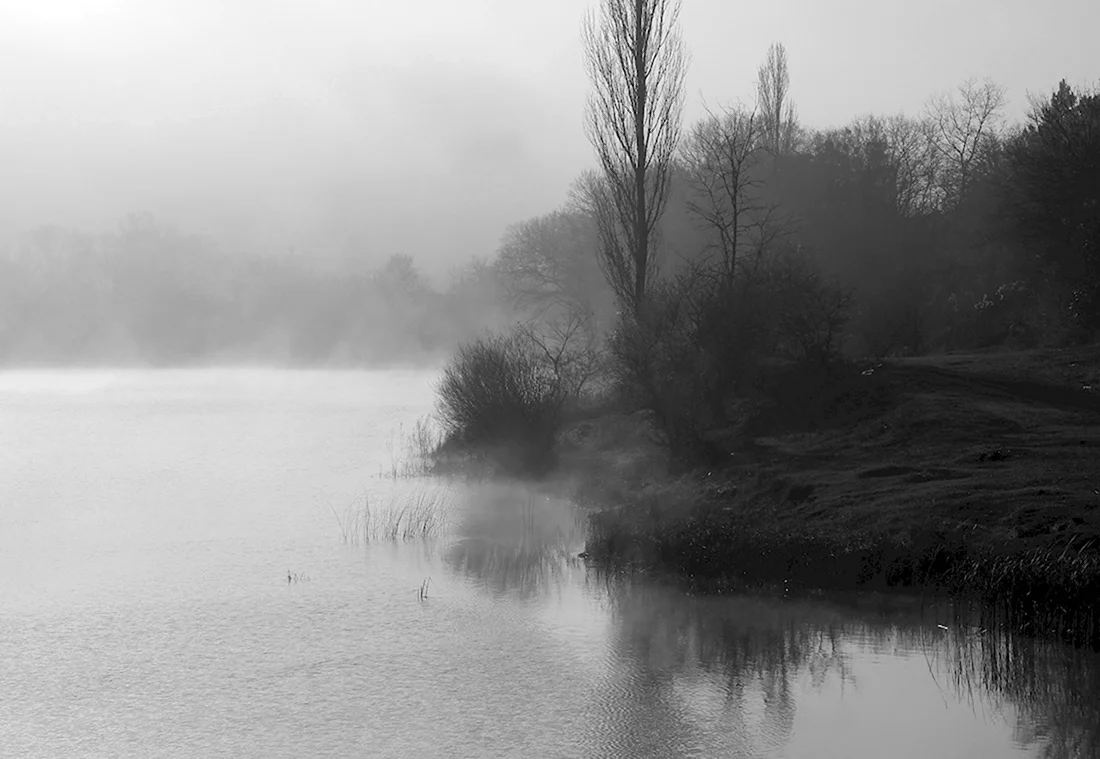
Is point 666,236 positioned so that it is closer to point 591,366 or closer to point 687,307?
point 591,366

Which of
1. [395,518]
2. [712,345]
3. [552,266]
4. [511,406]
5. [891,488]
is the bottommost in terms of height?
[395,518]

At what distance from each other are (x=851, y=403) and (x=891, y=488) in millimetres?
6183

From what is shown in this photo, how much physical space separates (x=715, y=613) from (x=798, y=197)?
3706cm

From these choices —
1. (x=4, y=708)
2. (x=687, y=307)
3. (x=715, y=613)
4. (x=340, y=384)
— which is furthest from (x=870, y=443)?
(x=340, y=384)

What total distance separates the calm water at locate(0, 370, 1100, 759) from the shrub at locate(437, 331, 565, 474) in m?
4.68

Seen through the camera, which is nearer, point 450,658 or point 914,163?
point 450,658

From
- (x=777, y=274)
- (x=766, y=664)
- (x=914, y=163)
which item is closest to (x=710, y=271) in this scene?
(x=777, y=274)

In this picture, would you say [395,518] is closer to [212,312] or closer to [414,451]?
[414,451]

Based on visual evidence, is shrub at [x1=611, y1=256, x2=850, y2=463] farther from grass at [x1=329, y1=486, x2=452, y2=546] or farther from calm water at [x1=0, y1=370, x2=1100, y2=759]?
grass at [x1=329, y1=486, x2=452, y2=546]

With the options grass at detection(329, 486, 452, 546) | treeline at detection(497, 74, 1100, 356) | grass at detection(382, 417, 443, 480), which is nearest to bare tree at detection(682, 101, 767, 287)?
treeline at detection(497, 74, 1100, 356)

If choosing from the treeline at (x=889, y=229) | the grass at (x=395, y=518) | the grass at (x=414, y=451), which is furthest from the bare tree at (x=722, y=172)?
the grass at (x=395, y=518)

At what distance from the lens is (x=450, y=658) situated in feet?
39.7

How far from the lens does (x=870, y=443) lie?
68.7 feet

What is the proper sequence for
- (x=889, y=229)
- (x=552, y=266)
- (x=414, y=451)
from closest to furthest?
1. (x=414, y=451)
2. (x=889, y=229)
3. (x=552, y=266)
